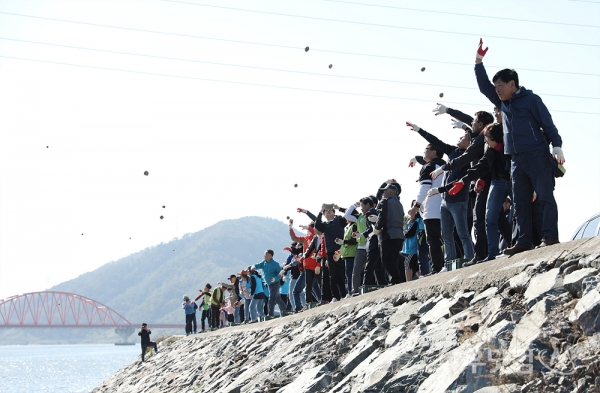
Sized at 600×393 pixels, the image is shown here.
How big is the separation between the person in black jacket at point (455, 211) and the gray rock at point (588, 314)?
12.2 feet

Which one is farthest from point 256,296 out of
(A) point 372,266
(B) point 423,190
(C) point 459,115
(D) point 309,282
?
(C) point 459,115

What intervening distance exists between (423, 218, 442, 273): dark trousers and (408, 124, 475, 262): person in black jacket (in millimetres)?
284

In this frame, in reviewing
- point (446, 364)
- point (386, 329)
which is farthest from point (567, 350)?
point (386, 329)

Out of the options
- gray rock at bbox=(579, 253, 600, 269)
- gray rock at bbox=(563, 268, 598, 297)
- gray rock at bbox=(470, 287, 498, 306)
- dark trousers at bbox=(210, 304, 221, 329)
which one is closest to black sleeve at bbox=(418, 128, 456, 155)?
gray rock at bbox=(470, 287, 498, 306)

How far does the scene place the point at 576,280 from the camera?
4.97m

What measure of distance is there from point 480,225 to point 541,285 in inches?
106

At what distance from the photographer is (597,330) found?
4.46 meters

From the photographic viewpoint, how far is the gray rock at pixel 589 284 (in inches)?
188

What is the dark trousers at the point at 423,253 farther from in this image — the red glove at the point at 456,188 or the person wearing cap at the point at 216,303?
the person wearing cap at the point at 216,303

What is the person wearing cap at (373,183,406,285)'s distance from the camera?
10.2m

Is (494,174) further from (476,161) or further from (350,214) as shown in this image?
(350,214)

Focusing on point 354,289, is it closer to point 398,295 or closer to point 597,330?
point 398,295

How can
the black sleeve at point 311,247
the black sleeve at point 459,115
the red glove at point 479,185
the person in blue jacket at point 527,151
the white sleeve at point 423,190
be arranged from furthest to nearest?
the black sleeve at point 311,247
the white sleeve at point 423,190
the black sleeve at point 459,115
the red glove at point 479,185
the person in blue jacket at point 527,151

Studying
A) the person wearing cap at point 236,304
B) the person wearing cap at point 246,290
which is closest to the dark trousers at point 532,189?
the person wearing cap at point 246,290
